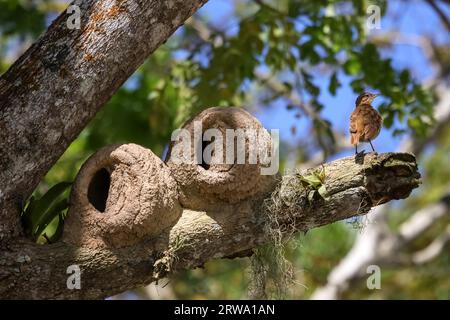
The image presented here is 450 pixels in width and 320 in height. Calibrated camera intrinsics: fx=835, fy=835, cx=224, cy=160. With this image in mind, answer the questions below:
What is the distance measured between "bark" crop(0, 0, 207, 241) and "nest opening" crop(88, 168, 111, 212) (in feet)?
2.19

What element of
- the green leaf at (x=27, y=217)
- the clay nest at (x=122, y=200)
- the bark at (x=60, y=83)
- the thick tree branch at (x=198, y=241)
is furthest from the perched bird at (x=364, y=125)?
the green leaf at (x=27, y=217)

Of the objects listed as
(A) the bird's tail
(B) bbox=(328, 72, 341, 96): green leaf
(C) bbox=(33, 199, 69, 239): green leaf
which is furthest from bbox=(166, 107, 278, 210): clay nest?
(B) bbox=(328, 72, 341, 96): green leaf

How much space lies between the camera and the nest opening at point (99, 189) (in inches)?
232

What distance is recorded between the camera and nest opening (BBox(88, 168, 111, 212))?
5.89m

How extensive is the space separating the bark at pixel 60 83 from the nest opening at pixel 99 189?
668 millimetres

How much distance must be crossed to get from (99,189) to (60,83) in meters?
1.07

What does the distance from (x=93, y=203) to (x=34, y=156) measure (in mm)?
829

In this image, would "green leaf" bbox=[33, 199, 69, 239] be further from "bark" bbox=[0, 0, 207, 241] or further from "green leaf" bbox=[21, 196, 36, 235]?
"bark" bbox=[0, 0, 207, 241]

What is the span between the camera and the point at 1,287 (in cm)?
507

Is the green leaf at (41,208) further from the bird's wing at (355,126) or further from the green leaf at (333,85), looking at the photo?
the green leaf at (333,85)
